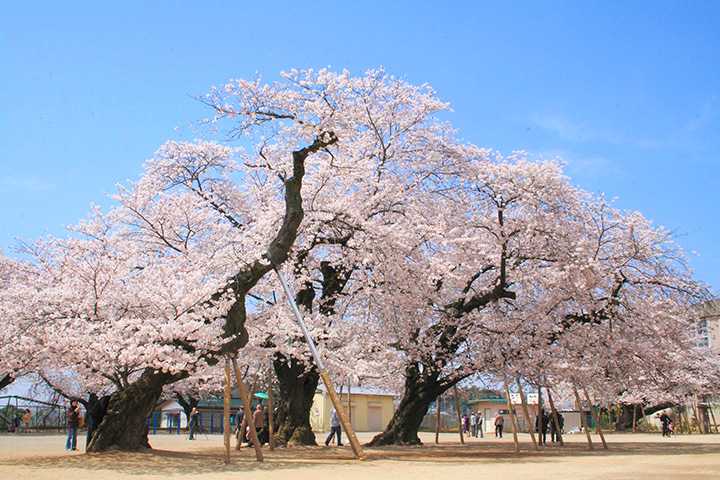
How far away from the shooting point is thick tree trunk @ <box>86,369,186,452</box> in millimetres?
11984

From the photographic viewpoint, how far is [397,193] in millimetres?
15367

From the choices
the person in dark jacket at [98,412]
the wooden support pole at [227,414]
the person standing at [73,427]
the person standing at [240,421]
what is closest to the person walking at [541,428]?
the person standing at [240,421]

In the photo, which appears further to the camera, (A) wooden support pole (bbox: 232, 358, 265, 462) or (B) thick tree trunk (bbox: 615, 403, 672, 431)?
(B) thick tree trunk (bbox: 615, 403, 672, 431)

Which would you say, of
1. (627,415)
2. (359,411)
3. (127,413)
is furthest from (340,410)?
(627,415)

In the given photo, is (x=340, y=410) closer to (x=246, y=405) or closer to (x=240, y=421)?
(x=246, y=405)

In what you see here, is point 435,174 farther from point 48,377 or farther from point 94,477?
point 48,377

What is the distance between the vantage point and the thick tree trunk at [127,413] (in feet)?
39.3

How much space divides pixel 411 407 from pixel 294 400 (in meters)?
3.44

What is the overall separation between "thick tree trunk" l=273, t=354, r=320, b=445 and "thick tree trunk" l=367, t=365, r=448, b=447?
2.21m

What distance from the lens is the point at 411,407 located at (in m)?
17.7

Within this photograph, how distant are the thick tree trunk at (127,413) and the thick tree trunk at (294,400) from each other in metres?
4.67

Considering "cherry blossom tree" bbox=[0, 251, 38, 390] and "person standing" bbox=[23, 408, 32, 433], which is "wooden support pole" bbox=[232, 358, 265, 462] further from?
"person standing" bbox=[23, 408, 32, 433]

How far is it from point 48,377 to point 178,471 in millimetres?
18380

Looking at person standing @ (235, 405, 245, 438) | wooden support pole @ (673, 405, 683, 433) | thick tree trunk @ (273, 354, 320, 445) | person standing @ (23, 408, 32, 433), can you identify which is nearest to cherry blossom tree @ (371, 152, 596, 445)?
thick tree trunk @ (273, 354, 320, 445)
